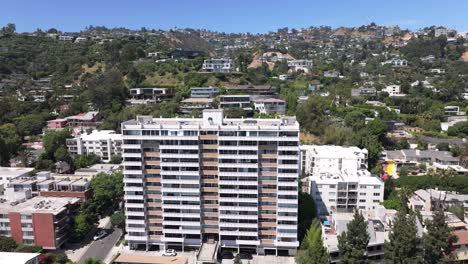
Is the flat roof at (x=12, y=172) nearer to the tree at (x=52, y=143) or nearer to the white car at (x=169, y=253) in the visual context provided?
the tree at (x=52, y=143)

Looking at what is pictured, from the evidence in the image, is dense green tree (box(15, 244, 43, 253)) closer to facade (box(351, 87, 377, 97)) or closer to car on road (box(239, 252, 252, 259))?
car on road (box(239, 252, 252, 259))

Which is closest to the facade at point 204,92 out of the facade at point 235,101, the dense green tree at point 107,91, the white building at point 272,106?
the facade at point 235,101

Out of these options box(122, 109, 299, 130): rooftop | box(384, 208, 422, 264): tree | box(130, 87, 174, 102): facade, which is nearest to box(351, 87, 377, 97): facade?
box(130, 87, 174, 102): facade

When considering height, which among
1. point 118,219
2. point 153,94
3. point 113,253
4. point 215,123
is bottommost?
point 113,253

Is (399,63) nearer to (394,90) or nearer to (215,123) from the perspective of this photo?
(394,90)

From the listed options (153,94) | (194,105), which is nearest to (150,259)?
(194,105)

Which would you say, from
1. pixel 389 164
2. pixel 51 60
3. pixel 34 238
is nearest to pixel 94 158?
pixel 34 238
